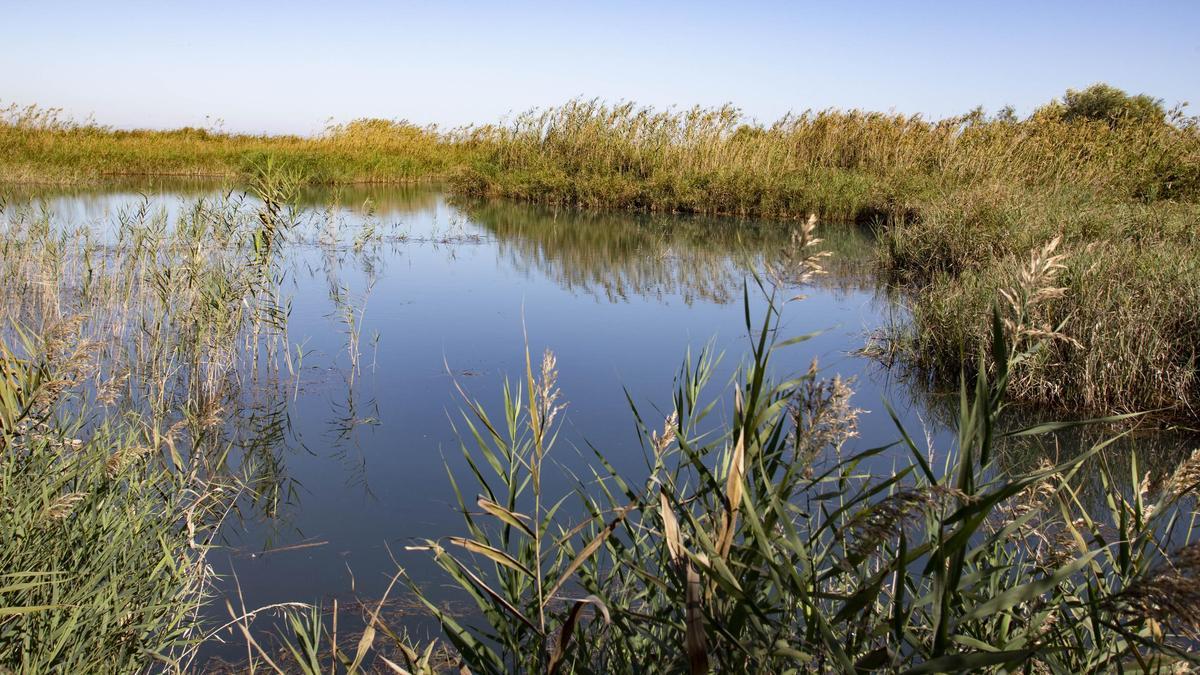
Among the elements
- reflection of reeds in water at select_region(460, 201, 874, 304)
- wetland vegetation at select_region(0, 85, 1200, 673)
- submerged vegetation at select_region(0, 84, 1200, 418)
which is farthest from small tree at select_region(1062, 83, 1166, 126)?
reflection of reeds in water at select_region(460, 201, 874, 304)

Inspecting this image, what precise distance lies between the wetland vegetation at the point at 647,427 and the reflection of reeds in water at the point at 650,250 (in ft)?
0.31

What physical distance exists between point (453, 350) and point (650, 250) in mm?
5339

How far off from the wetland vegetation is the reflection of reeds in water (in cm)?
9

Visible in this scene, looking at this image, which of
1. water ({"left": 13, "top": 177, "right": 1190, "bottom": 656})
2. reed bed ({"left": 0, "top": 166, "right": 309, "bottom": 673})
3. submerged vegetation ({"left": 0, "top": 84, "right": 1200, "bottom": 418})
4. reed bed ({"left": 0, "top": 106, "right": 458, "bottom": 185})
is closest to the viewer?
reed bed ({"left": 0, "top": 166, "right": 309, "bottom": 673})

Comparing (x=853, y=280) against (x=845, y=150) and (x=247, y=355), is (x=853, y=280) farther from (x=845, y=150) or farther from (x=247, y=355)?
(x=845, y=150)

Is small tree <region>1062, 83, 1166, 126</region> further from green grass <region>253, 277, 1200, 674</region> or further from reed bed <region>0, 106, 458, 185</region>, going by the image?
green grass <region>253, 277, 1200, 674</region>

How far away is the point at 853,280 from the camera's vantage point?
9445mm

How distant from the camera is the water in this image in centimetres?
352

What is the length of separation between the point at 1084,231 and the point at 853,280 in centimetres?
224

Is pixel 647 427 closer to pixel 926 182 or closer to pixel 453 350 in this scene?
pixel 453 350

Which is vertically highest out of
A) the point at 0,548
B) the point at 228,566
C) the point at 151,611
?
the point at 0,548

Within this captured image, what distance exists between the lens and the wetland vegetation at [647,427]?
131cm

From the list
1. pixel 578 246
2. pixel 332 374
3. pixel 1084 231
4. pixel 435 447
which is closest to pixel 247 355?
pixel 332 374

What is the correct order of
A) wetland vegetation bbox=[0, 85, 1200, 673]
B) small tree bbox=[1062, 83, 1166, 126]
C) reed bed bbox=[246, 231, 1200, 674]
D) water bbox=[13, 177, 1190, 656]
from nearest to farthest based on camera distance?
reed bed bbox=[246, 231, 1200, 674], wetland vegetation bbox=[0, 85, 1200, 673], water bbox=[13, 177, 1190, 656], small tree bbox=[1062, 83, 1166, 126]
